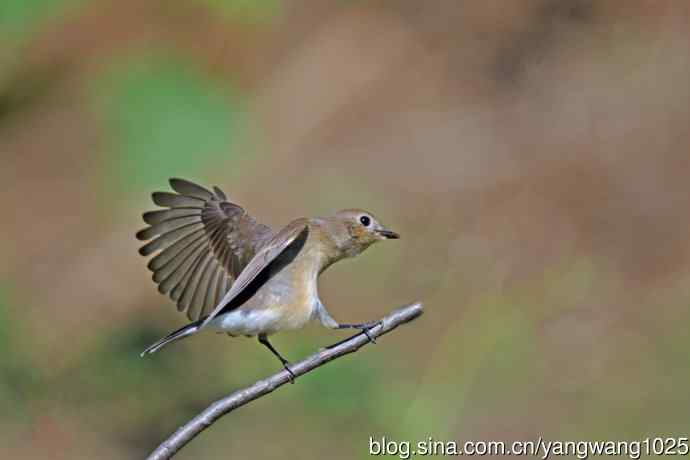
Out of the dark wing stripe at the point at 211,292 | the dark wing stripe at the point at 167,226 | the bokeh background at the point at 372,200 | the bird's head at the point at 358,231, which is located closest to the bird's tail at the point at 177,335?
the dark wing stripe at the point at 211,292

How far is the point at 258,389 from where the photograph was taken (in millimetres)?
1882

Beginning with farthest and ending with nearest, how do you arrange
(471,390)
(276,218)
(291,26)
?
(291,26)
(276,218)
(471,390)

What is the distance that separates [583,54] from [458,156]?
2.89 ft

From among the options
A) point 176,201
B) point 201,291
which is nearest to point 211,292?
point 201,291

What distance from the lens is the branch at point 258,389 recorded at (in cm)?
174

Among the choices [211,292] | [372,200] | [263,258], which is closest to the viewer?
[263,258]

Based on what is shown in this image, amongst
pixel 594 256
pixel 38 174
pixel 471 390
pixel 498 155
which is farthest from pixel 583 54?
pixel 38 174

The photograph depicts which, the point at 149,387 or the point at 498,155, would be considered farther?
the point at 498,155

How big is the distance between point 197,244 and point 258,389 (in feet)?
3.29

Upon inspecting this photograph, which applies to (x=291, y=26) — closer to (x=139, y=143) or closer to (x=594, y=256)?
(x=139, y=143)

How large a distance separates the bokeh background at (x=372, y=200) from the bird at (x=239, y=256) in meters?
1.70

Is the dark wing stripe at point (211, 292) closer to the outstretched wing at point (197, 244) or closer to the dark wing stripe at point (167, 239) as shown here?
the outstretched wing at point (197, 244)

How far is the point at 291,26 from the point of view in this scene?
19.4ft

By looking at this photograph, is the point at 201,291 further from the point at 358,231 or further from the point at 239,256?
the point at 358,231
